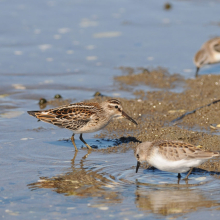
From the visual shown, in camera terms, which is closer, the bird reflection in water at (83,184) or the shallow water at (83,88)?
the shallow water at (83,88)

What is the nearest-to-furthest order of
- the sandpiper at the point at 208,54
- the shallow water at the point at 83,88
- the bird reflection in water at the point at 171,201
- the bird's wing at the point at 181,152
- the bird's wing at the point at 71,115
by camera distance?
the bird reflection in water at the point at 171,201
the shallow water at the point at 83,88
the bird's wing at the point at 181,152
the bird's wing at the point at 71,115
the sandpiper at the point at 208,54

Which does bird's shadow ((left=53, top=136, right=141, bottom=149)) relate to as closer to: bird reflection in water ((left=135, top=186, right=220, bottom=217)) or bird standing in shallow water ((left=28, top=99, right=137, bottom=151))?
bird standing in shallow water ((left=28, top=99, right=137, bottom=151))

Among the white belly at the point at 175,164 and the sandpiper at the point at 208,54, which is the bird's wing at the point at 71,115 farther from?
the sandpiper at the point at 208,54

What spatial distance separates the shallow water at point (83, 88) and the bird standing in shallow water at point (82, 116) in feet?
1.44

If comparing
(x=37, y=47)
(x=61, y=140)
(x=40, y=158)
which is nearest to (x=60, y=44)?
(x=37, y=47)

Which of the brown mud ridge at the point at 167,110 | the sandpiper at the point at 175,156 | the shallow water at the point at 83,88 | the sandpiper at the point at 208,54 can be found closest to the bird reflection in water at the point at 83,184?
the shallow water at the point at 83,88

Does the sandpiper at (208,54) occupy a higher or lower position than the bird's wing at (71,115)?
higher

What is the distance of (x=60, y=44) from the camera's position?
16828 millimetres

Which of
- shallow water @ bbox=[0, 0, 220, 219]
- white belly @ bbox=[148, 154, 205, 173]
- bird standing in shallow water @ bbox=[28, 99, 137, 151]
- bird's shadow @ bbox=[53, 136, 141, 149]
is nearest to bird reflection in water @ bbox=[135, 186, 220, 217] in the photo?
shallow water @ bbox=[0, 0, 220, 219]

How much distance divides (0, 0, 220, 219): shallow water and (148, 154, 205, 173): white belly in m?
0.24

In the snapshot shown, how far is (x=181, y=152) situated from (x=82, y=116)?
2699 mm

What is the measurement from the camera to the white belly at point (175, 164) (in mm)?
7504

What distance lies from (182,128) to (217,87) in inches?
138

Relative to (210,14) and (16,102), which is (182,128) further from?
(210,14)
